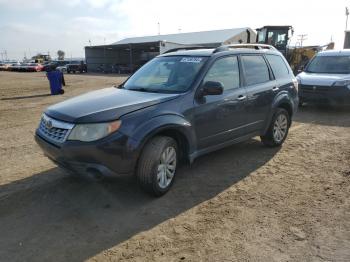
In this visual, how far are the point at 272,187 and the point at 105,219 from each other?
226 cm

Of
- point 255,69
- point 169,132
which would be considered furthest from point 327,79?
point 169,132

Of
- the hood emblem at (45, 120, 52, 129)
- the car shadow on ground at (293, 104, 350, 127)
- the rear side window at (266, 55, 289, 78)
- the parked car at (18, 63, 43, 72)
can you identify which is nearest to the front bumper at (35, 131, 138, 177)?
the hood emblem at (45, 120, 52, 129)

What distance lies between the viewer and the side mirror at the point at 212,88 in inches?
177

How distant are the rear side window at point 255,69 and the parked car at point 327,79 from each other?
478cm

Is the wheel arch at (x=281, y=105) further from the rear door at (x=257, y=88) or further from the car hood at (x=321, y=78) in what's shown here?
the car hood at (x=321, y=78)

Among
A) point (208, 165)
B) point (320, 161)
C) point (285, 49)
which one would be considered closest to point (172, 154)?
point (208, 165)

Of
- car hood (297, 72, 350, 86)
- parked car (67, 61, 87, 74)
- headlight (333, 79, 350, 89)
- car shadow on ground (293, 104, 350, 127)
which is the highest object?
parked car (67, 61, 87, 74)

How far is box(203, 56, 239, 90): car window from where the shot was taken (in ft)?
16.0

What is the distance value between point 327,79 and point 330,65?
1295 mm

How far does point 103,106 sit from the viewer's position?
4023 millimetres

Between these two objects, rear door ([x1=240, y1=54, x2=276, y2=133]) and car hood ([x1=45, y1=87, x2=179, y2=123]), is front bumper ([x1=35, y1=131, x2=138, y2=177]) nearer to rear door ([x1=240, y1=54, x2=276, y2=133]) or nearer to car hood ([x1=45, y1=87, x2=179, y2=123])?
car hood ([x1=45, y1=87, x2=179, y2=123])

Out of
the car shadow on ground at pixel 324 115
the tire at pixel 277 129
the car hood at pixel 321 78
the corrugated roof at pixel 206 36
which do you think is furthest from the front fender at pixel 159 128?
the corrugated roof at pixel 206 36

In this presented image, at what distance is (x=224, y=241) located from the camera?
3.37m

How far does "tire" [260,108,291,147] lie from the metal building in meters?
40.4
